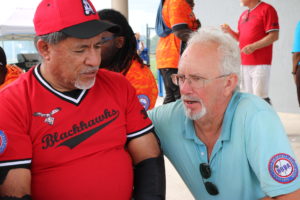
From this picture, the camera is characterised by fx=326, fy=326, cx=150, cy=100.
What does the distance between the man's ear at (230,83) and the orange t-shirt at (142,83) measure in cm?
65

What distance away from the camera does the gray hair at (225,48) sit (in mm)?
1341

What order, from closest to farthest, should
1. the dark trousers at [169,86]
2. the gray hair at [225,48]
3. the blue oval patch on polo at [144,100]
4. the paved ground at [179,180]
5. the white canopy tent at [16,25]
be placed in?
the gray hair at [225,48] < the blue oval patch on polo at [144,100] < the paved ground at [179,180] < the dark trousers at [169,86] < the white canopy tent at [16,25]

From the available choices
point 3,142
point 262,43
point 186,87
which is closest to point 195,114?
point 186,87

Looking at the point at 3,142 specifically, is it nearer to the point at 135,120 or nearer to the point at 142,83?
the point at 135,120

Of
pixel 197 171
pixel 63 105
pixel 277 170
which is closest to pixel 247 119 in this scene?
pixel 277 170

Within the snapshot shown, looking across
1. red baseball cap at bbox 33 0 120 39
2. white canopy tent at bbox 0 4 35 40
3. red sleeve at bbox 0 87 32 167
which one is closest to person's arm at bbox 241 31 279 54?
red baseball cap at bbox 33 0 120 39

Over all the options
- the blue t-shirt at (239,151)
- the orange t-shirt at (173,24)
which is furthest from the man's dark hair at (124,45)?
the orange t-shirt at (173,24)

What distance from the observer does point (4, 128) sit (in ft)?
3.61

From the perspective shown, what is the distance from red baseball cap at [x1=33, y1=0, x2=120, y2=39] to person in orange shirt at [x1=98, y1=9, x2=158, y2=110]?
0.63 m

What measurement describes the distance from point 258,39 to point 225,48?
2.58 m

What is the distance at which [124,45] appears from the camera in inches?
78.4

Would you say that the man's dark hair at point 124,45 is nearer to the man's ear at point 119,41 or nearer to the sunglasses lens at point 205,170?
the man's ear at point 119,41

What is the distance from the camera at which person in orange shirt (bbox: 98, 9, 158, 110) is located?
6.38 ft

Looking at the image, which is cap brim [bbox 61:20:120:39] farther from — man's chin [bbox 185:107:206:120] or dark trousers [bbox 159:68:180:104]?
dark trousers [bbox 159:68:180:104]
